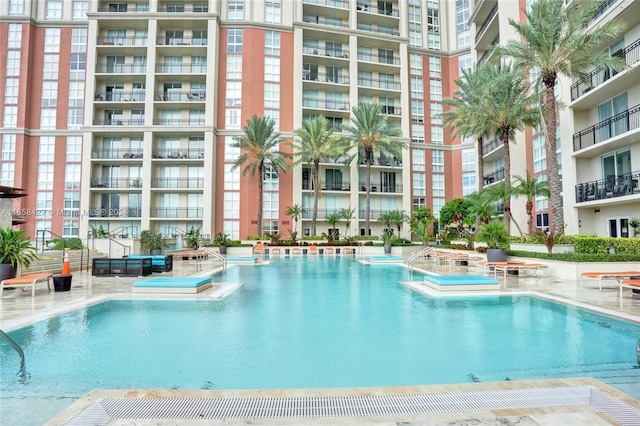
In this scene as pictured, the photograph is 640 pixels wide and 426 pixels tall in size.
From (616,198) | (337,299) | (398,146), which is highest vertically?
(398,146)

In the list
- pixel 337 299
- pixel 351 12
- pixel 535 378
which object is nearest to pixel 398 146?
pixel 351 12

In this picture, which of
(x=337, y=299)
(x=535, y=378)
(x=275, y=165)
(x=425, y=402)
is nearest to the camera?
(x=425, y=402)

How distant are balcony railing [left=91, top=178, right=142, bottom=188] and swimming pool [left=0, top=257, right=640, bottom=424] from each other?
3098cm

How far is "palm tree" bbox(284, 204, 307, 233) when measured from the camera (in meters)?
36.7

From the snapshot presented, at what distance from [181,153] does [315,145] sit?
1371 centimetres

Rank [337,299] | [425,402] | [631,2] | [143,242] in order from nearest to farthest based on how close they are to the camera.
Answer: [425,402] → [337,299] → [631,2] → [143,242]

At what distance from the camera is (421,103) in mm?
44875

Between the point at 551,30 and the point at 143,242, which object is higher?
the point at 551,30

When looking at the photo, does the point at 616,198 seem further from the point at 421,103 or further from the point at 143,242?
the point at 421,103

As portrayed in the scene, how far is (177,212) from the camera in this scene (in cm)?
3759

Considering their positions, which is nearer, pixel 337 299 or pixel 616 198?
pixel 337 299

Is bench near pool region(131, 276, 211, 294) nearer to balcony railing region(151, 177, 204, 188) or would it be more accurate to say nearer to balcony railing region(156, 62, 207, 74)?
balcony railing region(151, 177, 204, 188)

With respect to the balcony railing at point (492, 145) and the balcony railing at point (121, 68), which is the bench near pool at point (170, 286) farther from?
the balcony railing at point (121, 68)

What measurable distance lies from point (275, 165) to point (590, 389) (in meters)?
35.0
